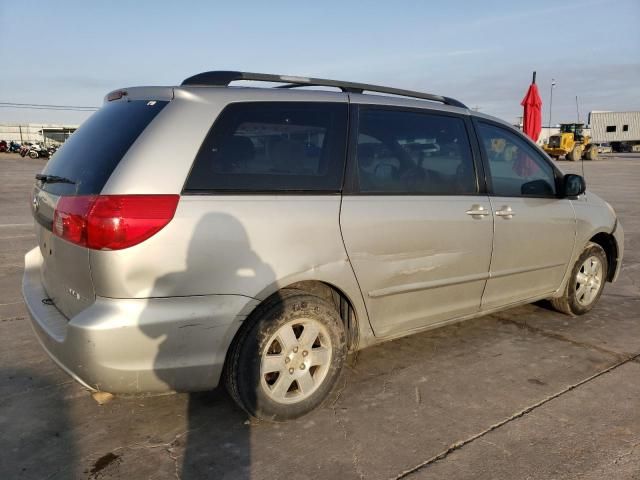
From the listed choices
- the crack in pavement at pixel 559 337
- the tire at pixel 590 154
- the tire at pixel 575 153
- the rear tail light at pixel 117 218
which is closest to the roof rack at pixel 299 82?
the rear tail light at pixel 117 218

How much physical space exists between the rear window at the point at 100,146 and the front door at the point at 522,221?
2322mm

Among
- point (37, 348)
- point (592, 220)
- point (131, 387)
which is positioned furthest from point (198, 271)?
point (592, 220)

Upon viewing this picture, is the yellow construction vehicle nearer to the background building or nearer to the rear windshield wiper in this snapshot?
the rear windshield wiper

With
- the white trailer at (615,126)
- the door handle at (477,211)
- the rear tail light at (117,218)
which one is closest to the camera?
the rear tail light at (117,218)

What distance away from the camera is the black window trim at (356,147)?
2.93m

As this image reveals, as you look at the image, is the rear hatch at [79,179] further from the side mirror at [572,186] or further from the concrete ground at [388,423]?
the side mirror at [572,186]

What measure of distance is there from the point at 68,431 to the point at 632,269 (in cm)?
633

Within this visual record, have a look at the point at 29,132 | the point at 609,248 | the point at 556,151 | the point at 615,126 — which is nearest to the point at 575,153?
the point at 556,151

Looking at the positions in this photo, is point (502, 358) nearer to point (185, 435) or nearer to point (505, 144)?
point (505, 144)

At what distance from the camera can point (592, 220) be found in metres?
4.38

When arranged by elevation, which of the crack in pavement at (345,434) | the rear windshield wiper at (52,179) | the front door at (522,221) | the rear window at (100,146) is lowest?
the crack in pavement at (345,434)

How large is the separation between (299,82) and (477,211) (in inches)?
56.3

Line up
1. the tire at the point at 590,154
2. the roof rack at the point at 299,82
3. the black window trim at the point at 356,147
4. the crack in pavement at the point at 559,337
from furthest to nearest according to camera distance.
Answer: the tire at the point at 590,154 < the crack in pavement at the point at 559,337 < the black window trim at the point at 356,147 < the roof rack at the point at 299,82

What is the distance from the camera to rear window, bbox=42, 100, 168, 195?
242 centimetres
